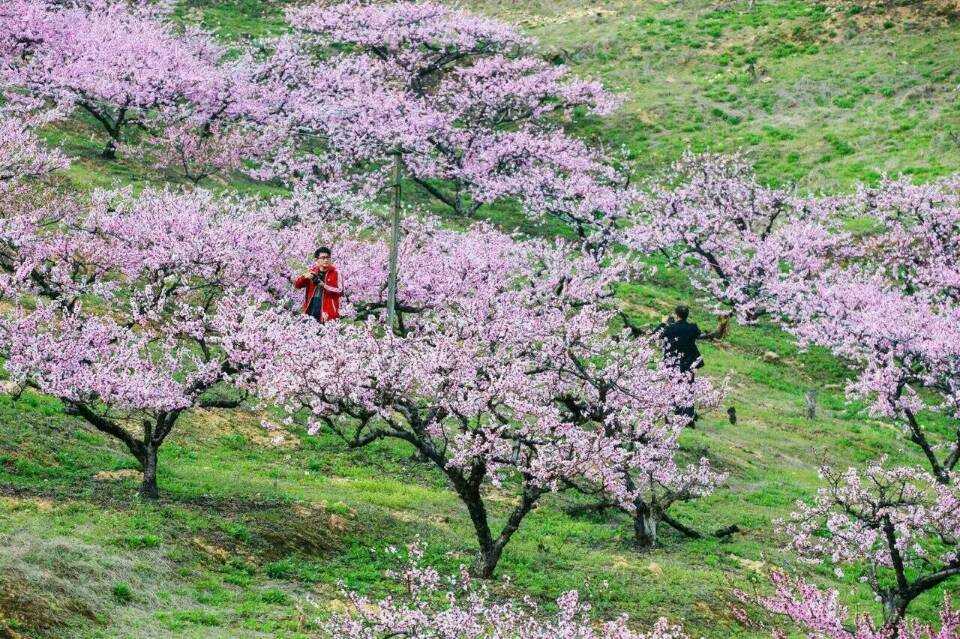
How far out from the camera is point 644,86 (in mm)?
61219

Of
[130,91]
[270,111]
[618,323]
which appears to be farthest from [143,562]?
[270,111]

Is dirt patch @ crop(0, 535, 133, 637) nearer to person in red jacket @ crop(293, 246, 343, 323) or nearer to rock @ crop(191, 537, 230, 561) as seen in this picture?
rock @ crop(191, 537, 230, 561)

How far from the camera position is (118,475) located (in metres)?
19.0

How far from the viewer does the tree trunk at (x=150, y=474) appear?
1769 centimetres

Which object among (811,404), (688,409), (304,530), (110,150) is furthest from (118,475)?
(110,150)

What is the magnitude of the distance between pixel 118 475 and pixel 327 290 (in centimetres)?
603

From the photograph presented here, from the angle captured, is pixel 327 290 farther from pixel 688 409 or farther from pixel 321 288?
pixel 688 409

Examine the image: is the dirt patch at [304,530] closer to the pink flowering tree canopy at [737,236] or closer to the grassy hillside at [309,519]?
the grassy hillside at [309,519]

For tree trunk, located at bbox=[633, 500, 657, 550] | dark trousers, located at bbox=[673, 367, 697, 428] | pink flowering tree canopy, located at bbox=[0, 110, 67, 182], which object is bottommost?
tree trunk, located at bbox=[633, 500, 657, 550]

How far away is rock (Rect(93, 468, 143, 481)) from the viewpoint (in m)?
18.7

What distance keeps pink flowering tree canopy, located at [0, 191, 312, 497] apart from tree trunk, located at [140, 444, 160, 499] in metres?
0.02

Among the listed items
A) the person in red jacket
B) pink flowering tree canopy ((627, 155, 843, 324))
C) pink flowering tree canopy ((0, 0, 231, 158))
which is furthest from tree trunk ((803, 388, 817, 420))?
pink flowering tree canopy ((0, 0, 231, 158))

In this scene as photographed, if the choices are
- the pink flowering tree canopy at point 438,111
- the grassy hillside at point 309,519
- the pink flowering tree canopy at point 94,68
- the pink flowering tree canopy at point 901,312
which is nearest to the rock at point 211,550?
the grassy hillside at point 309,519

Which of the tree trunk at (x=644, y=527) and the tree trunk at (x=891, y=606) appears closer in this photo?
the tree trunk at (x=891, y=606)
